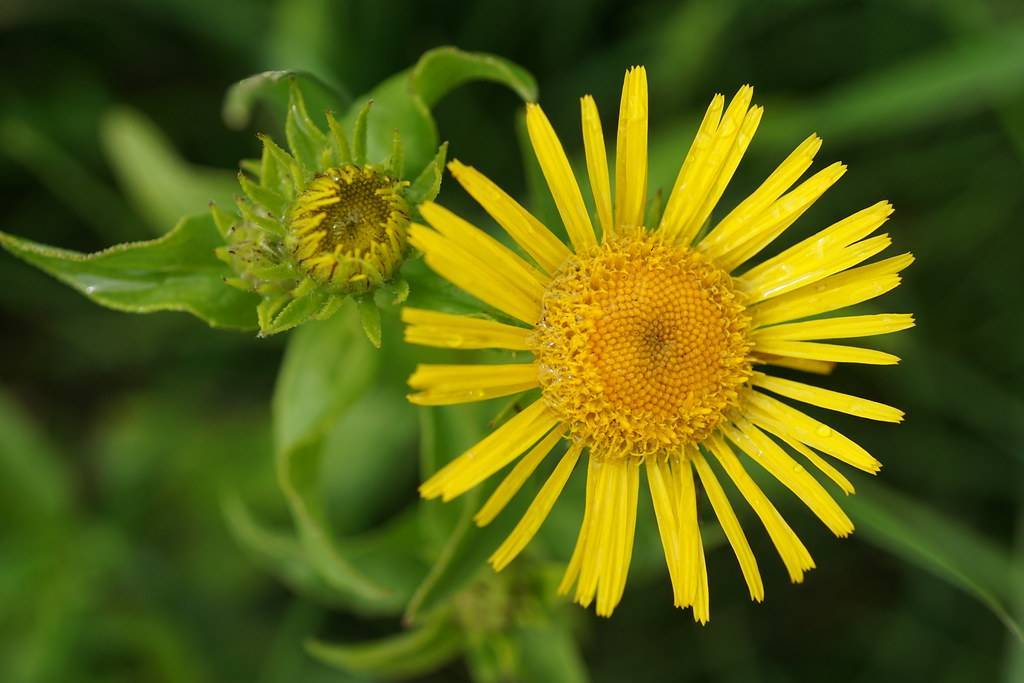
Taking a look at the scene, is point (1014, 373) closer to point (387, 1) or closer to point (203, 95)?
point (387, 1)

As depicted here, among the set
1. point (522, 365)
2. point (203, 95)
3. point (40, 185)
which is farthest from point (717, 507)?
point (40, 185)

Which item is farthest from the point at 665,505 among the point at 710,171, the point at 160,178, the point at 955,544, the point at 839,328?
the point at 160,178

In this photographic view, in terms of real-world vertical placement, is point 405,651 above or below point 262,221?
below

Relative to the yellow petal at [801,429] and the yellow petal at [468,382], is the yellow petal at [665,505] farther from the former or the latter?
the yellow petal at [468,382]

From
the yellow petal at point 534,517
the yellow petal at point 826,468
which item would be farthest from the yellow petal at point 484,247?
the yellow petal at point 826,468

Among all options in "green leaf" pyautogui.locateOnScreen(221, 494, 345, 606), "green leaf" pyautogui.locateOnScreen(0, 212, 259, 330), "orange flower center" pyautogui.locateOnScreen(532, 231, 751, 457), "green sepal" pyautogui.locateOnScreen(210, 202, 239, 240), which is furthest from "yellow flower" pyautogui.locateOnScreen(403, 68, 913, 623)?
"green leaf" pyautogui.locateOnScreen(221, 494, 345, 606)

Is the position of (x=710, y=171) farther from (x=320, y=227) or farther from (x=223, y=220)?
(x=223, y=220)

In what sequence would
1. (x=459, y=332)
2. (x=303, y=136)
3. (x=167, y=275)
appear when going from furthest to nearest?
(x=167, y=275) < (x=303, y=136) < (x=459, y=332)
